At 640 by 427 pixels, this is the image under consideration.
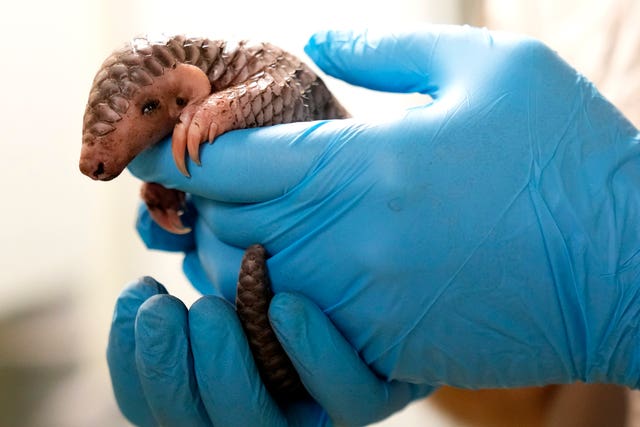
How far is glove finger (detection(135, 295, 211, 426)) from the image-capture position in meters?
0.84

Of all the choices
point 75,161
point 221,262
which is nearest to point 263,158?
point 221,262

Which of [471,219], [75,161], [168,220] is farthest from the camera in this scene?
[75,161]

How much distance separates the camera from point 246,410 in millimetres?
867

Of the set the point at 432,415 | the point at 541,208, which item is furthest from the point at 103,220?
the point at 541,208

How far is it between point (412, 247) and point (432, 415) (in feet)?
2.37

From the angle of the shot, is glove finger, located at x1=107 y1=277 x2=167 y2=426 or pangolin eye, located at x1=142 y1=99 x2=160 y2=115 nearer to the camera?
pangolin eye, located at x1=142 y1=99 x2=160 y2=115

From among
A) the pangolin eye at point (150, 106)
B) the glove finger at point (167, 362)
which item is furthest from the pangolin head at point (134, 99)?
the glove finger at point (167, 362)

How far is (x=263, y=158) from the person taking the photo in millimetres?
833

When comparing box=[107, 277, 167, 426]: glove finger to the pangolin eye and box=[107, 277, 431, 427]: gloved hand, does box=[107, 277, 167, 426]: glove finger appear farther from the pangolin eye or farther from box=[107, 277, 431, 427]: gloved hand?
the pangolin eye

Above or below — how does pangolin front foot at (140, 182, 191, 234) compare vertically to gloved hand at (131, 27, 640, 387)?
below

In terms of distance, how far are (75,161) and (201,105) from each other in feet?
2.55

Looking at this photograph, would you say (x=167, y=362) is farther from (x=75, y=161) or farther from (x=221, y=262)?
(x=75, y=161)

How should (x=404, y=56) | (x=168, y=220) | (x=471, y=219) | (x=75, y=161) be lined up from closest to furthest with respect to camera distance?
(x=471, y=219), (x=404, y=56), (x=168, y=220), (x=75, y=161)

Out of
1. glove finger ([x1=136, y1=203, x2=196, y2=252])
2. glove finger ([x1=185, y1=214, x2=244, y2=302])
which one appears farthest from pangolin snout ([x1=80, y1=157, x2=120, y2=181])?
glove finger ([x1=136, y1=203, x2=196, y2=252])
